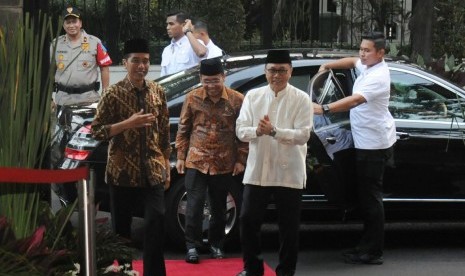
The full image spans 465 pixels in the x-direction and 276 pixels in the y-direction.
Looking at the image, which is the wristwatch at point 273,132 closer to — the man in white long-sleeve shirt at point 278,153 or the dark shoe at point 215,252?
the man in white long-sleeve shirt at point 278,153

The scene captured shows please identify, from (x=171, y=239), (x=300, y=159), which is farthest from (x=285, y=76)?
(x=171, y=239)

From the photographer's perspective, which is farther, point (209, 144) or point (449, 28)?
point (449, 28)

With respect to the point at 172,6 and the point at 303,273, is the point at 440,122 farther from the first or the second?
the point at 172,6

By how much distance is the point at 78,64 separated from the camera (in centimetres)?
1048

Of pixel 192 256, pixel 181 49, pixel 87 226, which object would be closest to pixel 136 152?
pixel 192 256

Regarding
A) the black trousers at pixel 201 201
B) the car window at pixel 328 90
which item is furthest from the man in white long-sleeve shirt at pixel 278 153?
the car window at pixel 328 90

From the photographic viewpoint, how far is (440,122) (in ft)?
28.7

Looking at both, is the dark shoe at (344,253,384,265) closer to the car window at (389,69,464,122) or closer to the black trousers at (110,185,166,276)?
the car window at (389,69,464,122)

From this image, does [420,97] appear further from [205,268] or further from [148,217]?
[148,217]

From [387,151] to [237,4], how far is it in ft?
33.9

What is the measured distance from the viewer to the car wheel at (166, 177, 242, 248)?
833 cm

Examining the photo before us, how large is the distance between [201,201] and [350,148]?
1394mm

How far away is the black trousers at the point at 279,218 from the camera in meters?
7.31

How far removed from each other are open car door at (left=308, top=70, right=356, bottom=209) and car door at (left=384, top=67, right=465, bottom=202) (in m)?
0.39
